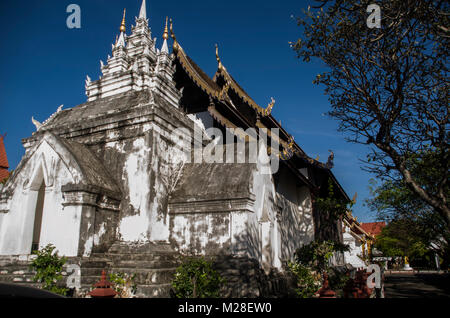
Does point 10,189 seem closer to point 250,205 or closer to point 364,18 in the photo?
point 250,205

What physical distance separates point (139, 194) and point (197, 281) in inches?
81.9

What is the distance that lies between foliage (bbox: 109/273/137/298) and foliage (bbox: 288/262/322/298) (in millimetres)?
3750

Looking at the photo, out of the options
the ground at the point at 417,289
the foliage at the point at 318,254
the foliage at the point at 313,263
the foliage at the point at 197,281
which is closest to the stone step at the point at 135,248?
the foliage at the point at 197,281

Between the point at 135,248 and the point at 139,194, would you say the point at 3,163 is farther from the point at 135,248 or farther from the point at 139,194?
the point at 135,248

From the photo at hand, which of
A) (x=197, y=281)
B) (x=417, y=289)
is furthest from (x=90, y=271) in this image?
(x=417, y=289)

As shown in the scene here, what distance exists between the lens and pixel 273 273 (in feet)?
27.7

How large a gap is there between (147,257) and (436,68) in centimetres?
671

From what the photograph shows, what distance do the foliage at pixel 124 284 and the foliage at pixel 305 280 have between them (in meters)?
3.75

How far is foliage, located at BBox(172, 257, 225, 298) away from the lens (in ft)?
19.9

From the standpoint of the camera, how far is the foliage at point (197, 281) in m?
6.07

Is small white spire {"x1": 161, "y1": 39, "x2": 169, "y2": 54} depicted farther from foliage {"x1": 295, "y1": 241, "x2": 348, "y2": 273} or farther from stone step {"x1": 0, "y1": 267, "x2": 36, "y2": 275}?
foliage {"x1": 295, "y1": 241, "x2": 348, "y2": 273}

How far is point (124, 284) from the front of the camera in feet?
19.7

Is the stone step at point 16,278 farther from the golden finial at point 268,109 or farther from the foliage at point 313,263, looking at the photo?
the golden finial at point 268,109

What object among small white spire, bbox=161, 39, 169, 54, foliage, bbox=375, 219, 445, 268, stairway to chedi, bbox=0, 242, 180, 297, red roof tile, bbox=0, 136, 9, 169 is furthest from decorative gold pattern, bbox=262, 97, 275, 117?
red roof tile, bbox=0, 136, 9, 169
